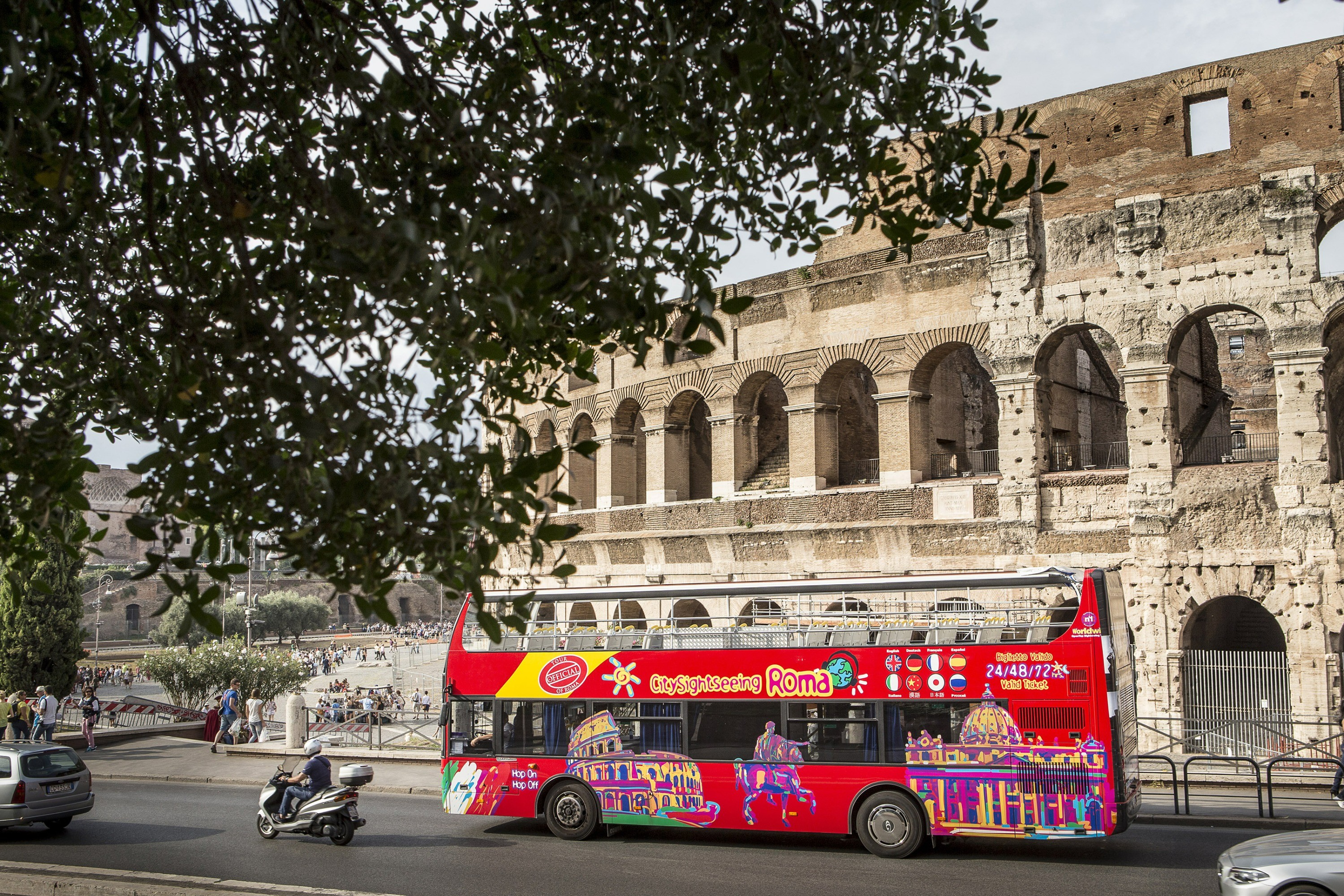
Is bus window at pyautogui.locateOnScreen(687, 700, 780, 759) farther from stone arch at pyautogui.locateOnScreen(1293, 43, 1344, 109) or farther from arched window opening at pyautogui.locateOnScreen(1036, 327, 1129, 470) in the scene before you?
stone arch at pyautogui.locateOnScreen(1293, 43, 1344, 109)

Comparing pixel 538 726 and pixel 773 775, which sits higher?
pixel 538 726

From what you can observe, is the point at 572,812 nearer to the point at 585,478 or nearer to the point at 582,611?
the point at 582,611

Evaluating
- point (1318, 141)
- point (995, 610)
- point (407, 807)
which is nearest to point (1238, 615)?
point (1318, 141)

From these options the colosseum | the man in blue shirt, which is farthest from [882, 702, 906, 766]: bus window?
the man in blue shirt

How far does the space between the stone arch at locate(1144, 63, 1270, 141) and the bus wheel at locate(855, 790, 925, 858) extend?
37.4 ft

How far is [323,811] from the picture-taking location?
38.6 ft

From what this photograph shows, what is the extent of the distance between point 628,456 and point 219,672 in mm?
13307

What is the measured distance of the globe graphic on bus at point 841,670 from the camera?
434 inches

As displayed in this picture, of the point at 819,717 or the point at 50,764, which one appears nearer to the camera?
the point at 819,717

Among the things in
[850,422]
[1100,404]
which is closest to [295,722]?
[850,422]

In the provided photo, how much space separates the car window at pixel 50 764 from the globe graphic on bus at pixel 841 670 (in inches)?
338

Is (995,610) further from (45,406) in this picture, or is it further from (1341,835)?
(45,406)

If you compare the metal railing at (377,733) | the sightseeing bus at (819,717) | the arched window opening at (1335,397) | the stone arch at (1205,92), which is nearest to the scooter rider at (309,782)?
the sightseeing bus at (819,717)

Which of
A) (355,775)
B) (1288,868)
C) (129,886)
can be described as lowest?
(129,886)
